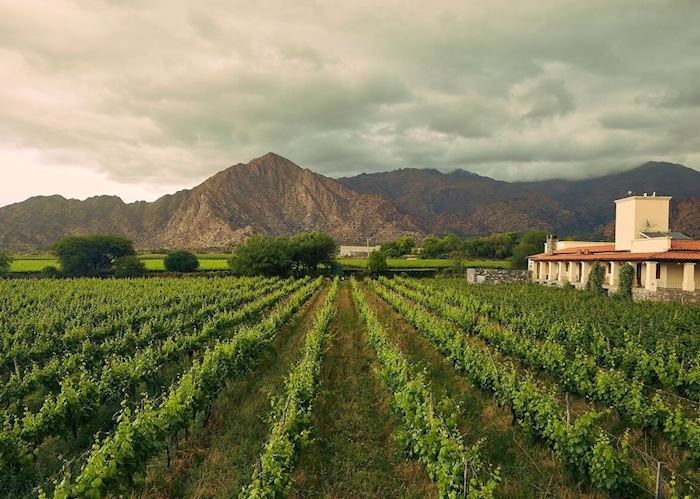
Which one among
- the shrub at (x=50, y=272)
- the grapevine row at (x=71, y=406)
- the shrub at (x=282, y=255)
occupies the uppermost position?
the shrub at (x=282, y=255)

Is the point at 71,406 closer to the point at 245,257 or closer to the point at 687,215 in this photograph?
the point at 245,257

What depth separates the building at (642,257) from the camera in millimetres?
28266

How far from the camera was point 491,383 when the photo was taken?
1023 centimetres

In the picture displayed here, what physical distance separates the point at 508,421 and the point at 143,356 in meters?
8.88

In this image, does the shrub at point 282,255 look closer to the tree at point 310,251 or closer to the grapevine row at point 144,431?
the tree at point 310,251

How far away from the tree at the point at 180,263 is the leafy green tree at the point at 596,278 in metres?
52.3

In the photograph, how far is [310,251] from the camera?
61.7m

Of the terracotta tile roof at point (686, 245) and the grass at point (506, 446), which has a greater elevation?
the terracotta tile roof at point (686, 245)

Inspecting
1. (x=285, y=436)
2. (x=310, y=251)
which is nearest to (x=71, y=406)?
(x=285, y=436)

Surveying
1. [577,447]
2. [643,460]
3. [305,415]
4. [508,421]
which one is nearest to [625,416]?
[643,460]

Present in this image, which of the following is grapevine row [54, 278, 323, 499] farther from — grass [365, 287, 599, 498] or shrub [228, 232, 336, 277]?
shrub [228, 232, 336, 277]

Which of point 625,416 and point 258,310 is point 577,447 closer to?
point 625,416

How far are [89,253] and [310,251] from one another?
3651cm

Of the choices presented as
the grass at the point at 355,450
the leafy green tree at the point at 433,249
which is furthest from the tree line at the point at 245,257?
the grass at the point at 355,450
